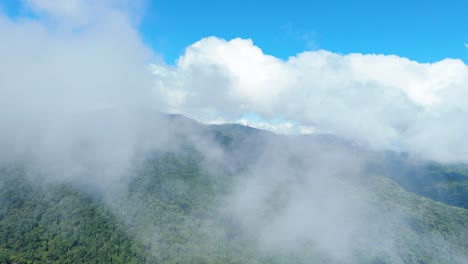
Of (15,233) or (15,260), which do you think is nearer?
(15,260)

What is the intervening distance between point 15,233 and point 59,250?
30.2m

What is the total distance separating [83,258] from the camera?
194m

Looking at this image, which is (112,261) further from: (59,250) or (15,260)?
(15,260)

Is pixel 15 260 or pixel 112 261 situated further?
pixel 112 261

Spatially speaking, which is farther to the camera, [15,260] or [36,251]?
[36,251]

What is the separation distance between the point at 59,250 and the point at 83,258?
1422cm

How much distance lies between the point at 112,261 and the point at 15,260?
160ft

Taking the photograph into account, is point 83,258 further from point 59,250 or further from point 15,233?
point 15,233

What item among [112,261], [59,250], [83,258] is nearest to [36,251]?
[59,250]

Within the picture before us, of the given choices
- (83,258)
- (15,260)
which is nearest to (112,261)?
(83,258)

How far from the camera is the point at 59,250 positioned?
19350cm

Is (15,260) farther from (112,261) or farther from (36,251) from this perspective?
(112,261)

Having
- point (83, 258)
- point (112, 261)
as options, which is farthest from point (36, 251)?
point (112, 261)

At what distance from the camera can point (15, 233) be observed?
199250 mm
